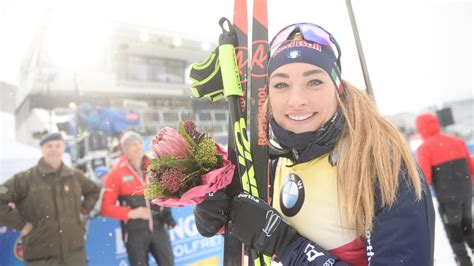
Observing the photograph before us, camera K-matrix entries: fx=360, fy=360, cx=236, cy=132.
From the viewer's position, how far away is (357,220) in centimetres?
116

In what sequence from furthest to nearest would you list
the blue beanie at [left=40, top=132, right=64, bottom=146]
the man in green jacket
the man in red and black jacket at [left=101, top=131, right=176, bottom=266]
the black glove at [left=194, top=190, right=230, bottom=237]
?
the man in red and black jacket at [left=101, top=131, right=176, bottom=266], the blue beanie at [left=40, top=132, right=64, bottom=146], the man in green jacket, the black glove at [left=194, top=190, right=230, bottom=237]

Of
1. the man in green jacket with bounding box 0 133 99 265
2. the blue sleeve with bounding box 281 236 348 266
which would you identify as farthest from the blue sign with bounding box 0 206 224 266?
the blue sleeve with bounding box 281 236 348 266

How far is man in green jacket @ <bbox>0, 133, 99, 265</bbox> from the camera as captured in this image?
3203 mm

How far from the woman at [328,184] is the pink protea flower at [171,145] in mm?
226

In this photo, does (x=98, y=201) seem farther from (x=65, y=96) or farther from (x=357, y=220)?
(x=357, y=220)

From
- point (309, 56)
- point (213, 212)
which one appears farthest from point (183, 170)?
point (309, 56)

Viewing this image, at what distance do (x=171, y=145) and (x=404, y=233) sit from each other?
0.80m

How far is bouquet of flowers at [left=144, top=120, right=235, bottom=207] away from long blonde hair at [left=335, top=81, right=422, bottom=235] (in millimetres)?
435

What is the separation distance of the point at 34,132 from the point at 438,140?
445cm

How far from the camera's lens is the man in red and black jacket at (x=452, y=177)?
384 centimetres

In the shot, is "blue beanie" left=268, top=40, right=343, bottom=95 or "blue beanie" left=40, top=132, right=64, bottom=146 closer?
"blue beanie" left=268, top=40, right=343, bottom=95

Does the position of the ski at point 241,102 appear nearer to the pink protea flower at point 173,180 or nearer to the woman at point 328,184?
the woman at point 328,184

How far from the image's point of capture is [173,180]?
48.1 inches

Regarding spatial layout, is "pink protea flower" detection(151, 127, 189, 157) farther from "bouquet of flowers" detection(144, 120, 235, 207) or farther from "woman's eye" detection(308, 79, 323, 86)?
"woman's eye" detection(308, 79, 323, 86)
